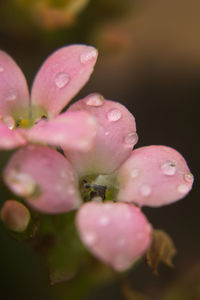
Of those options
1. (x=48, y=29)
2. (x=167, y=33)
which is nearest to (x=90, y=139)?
(x=48, y=29)

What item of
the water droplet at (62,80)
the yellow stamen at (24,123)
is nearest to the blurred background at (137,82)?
the yellow stamen at (24,123)

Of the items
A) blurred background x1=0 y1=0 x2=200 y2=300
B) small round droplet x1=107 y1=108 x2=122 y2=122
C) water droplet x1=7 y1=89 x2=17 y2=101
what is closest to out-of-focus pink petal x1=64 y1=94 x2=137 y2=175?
small round droplet x1=107 y1=108 x2=122 y2=122

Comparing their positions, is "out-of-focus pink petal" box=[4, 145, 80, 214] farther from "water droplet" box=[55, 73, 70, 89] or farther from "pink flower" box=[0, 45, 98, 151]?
"water droplet" box=[55, 73, 70, 89]

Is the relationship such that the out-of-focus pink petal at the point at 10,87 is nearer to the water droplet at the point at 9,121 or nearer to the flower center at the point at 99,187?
the water droplet at the point at 9,121

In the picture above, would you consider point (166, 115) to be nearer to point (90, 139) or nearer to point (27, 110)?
point (27, 110)

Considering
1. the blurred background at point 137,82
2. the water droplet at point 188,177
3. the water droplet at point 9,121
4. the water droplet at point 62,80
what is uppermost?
the water droplet at point 62,80

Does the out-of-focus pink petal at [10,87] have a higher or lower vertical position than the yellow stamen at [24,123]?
higher
